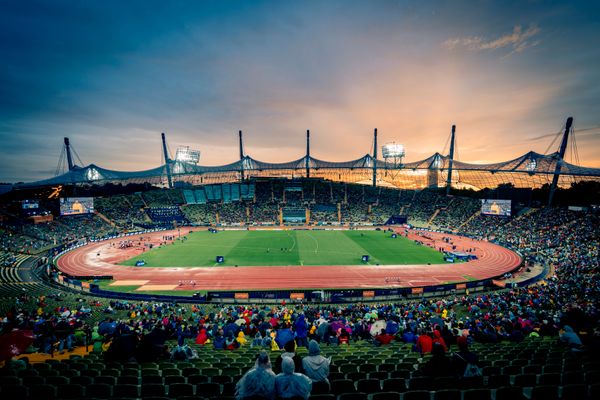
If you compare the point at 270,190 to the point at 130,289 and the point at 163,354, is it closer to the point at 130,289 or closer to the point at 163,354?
the point at 130,289

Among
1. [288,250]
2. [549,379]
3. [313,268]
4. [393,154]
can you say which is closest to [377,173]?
[393,154]

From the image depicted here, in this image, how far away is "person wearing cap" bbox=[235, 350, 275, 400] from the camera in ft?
13.4

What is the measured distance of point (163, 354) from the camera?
882 centimetres

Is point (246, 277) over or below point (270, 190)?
below

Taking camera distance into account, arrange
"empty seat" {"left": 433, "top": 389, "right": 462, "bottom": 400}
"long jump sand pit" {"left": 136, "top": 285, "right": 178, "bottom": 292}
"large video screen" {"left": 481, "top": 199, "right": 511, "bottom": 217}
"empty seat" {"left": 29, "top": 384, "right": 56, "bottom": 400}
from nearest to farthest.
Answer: "empty seat" {"left": 433, "top": 389, "right": 462, "bottom": 400} → "empty seat" {"left": 29, "top": 384, "right": 56, "bottom": 400} → "long jump sand pit" {"left": 136, "top": 285, "right": 178, "bottom": 292} → "large video screen" {"left": 481, "top": 199, "right": 511, "bottom": 217}

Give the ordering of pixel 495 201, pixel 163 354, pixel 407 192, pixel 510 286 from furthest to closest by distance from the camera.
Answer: pixel 407 192 → pixel 495 201 → pixel 510 286 → pixel 163 354

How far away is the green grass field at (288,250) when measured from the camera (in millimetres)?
38938

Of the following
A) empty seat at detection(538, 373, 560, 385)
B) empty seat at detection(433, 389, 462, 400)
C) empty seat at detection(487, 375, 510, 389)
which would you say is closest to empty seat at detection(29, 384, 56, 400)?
empty seat at detection(433, 389, 462, 400)

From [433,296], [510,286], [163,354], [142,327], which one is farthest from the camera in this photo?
[510,286]

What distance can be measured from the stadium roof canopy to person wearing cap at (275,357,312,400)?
237 ft

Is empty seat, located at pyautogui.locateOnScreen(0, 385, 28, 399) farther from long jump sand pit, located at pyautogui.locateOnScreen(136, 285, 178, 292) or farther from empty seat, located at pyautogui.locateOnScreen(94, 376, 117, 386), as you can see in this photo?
long jump sand pit, located at pyautogui.locateOnScreen(136, 285, 178, 292)

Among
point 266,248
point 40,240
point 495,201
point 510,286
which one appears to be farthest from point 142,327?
point 495,201

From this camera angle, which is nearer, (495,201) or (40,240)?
(40,240)

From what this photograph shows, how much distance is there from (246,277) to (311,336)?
69.1 ft
